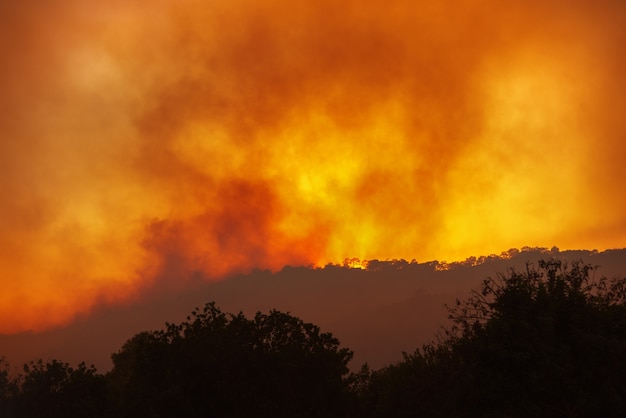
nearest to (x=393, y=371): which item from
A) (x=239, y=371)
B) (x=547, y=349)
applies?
(x=239, y=371)

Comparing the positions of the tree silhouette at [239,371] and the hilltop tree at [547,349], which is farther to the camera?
the tree silhouette at [239,371]

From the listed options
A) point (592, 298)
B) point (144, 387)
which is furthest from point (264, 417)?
point (592, 298)

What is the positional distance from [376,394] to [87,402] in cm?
3458

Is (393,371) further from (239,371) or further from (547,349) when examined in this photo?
(547,349)

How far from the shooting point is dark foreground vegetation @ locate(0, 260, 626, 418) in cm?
4350

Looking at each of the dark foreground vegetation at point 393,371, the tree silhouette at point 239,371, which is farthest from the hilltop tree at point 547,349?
the tree silhouette at point 239,371

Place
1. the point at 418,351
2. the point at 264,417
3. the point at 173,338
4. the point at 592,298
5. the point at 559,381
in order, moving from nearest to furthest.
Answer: the point at 559,381 → the point at 592,298 → the point at 264,417 → the point at 173,338 → the point at 418,351

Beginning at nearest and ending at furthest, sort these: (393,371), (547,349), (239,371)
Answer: (547,349) → (239,371) → (393,371)

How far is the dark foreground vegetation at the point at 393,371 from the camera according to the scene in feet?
143

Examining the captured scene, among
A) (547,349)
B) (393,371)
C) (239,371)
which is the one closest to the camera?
(547,349)

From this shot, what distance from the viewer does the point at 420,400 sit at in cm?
7050

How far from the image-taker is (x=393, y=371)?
7831cm

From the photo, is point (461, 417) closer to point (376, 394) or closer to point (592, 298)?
point (592, 298)

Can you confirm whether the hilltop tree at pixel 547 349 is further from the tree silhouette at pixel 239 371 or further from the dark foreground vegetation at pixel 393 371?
the tree silhouette at pixel 239 371
